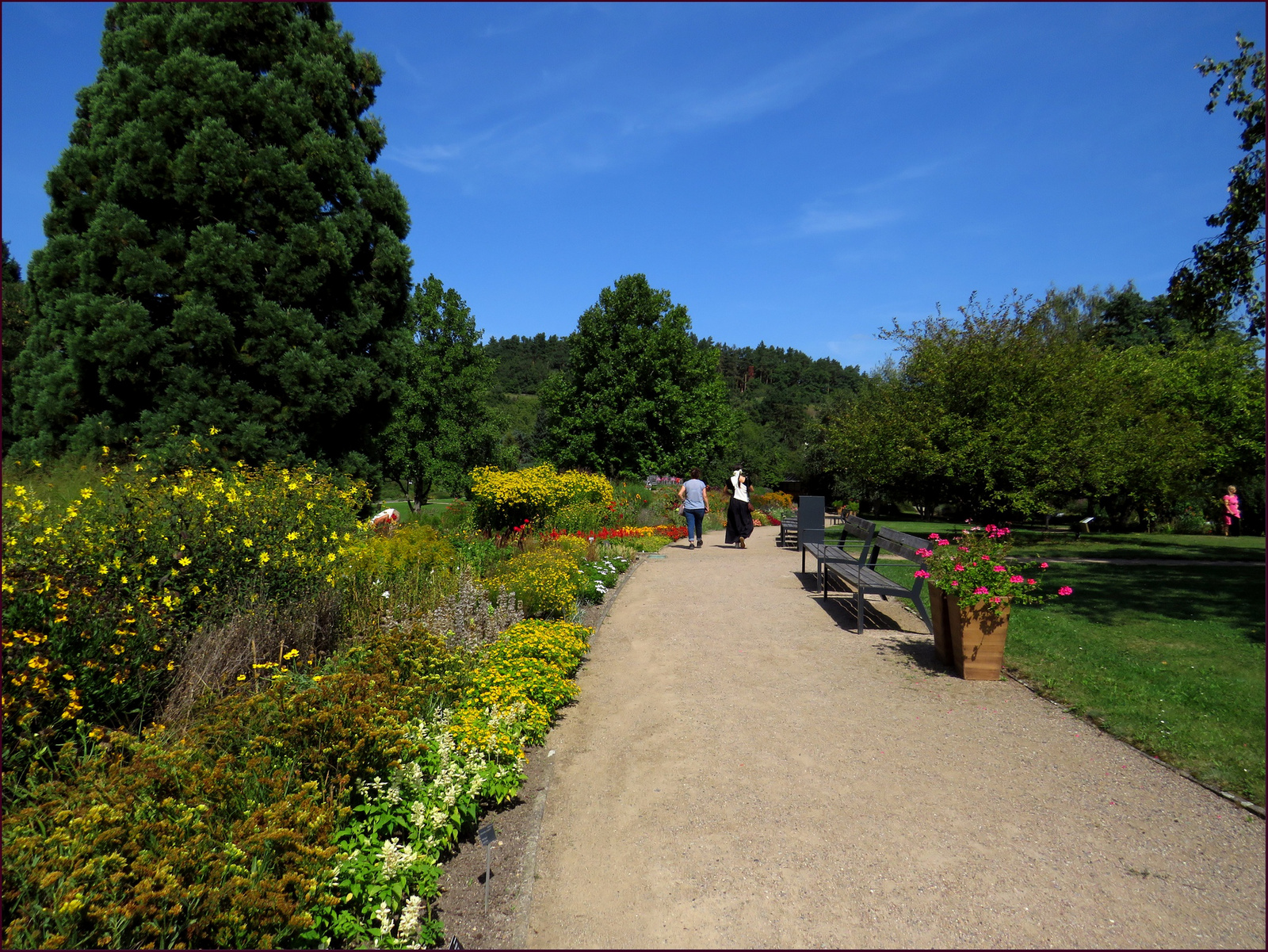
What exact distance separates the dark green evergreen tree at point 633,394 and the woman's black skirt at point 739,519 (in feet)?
38.3

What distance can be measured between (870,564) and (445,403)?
19636 millimetres

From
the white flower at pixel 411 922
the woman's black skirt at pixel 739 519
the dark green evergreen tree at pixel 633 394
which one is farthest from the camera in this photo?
the dark green evergreen tree at pixel 633 394

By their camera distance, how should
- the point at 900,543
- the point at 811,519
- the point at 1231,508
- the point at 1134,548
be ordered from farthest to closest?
the point at 1231,508
the point at 1134,548
the point at 811,519
the point at 900,543

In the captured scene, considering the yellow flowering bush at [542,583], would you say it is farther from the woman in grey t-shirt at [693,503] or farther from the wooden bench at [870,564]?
the woman in grey t-shirt at [693,503]

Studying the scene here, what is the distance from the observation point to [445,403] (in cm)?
2500

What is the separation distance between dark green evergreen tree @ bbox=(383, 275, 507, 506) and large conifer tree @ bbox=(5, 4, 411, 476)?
12858 millimetres

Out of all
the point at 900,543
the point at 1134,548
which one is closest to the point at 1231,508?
the point at 1134,548

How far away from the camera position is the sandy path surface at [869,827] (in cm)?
254

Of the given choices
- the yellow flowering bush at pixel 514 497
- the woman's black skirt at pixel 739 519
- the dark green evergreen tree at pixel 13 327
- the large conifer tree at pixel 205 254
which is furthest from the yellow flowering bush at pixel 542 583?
the dark green evergreen tree at pixel 13 327

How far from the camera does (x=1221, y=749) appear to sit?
146 inches

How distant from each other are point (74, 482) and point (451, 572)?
3.55m

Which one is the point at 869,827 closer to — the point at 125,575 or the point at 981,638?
the point at 981,638

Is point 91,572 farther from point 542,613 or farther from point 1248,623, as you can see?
point 1248,623

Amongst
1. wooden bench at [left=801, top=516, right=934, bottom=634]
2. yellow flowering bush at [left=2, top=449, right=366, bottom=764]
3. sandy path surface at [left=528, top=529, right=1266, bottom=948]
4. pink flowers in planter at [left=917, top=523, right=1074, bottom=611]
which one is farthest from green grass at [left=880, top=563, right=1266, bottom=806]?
yellow flowering bush at [left=2, top=449, right=366, bottom=764]
